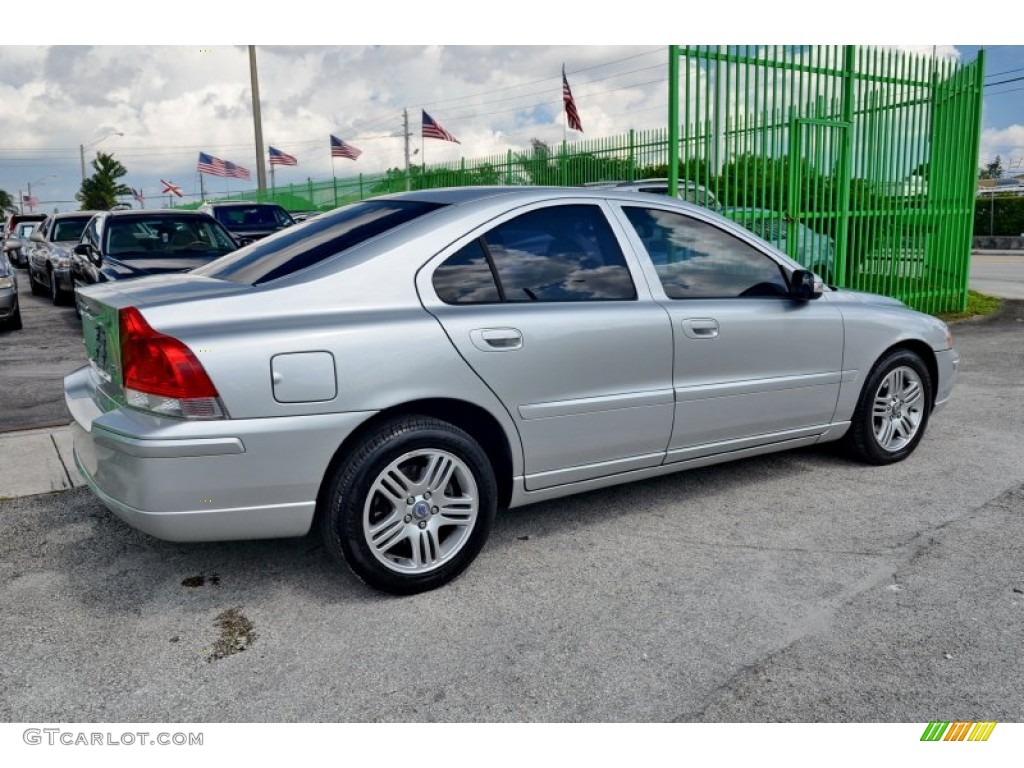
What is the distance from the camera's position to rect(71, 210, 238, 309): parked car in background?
9.98 metres

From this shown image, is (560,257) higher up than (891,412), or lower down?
higher up

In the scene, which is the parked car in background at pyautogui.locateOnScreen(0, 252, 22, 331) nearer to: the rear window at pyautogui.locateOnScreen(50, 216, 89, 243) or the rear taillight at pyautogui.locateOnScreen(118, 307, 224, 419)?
the rear window at pyautogui.locateOnScreen(50, 216, 89, 243)

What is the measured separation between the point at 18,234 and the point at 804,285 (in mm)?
29858

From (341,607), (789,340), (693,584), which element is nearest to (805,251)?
(789,340)

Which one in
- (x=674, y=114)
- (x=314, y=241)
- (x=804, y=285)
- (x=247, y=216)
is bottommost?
(x=804, y=285)

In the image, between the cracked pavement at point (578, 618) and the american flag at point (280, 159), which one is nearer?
the cracked pavement at point (578, 618)

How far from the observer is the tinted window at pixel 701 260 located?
4.38 metres

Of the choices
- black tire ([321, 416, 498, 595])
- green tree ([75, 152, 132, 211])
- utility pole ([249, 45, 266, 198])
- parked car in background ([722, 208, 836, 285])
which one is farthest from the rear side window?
green tree ([75, 152, 132, 211])

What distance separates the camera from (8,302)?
444 inches

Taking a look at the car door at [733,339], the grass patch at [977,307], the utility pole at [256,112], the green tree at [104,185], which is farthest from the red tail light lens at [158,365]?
the green tree at [104,185]

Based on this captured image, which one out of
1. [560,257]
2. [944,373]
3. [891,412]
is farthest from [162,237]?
[944,373]

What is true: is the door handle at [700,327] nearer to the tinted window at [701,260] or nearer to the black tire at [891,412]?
the tinted window at [701,260]
